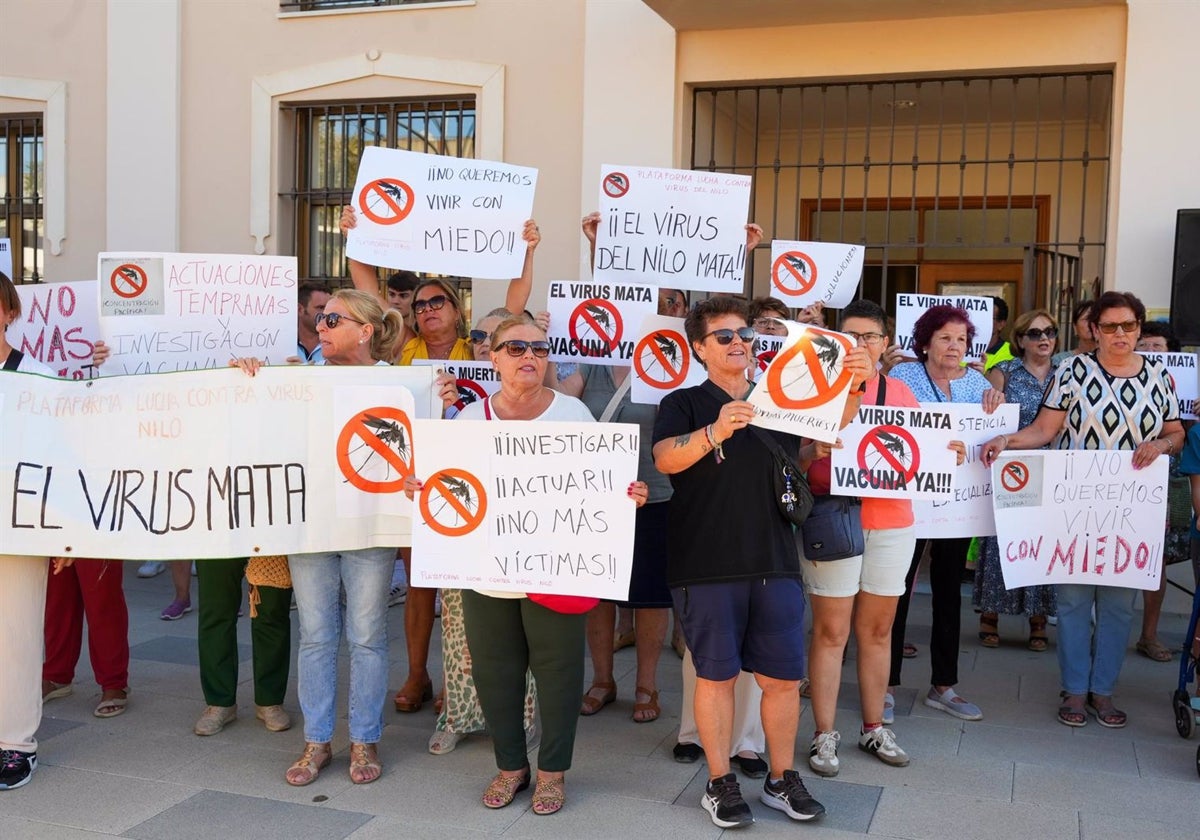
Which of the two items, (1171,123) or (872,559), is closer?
(872,559)

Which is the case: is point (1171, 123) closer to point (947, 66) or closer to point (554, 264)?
point (947, 66)

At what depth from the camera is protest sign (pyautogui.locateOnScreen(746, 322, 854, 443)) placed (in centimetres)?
374

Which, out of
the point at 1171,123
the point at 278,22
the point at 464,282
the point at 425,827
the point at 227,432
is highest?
the point at 278,22

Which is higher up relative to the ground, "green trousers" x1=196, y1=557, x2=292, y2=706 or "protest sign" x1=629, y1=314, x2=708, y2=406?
"protest sign" x1=629, y1=314, x2=708, y2=406

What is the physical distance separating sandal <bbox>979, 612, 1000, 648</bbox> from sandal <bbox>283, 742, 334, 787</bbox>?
3.99 m

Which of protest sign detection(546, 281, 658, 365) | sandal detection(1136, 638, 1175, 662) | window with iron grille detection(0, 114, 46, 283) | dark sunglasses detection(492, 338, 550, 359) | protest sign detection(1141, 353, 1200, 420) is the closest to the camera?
dark sunglasses detection(492, 338, 550, 359)

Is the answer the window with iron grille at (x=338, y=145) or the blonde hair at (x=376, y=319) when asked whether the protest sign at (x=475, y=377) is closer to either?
the blonde hair at (x=376, y=319)

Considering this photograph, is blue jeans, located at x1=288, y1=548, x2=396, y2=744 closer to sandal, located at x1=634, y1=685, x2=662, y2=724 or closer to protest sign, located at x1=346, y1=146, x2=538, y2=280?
sandal, located at x1=634, y1=685, x2=662, y2=724

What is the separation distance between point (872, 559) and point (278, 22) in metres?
7.31

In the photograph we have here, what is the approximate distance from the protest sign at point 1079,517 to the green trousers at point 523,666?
2.17 metres

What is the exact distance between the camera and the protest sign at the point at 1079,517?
16.4 ft

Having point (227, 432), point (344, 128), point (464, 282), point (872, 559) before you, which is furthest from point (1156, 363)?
point (344, 128)

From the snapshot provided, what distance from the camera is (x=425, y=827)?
3.93 m

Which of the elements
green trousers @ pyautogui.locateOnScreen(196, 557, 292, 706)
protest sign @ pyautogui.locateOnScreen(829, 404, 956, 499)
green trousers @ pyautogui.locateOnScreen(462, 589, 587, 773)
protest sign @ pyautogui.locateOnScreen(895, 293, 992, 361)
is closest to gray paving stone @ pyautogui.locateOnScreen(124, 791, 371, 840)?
green trousers @ pyautogui.locateOnScreen(462, 589, 587, 773)
